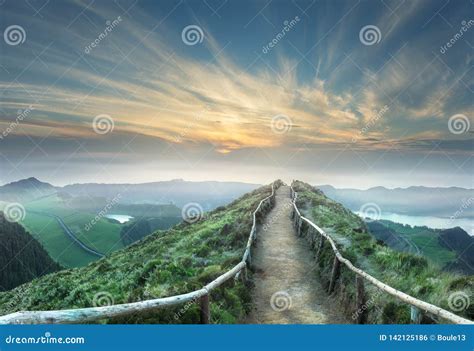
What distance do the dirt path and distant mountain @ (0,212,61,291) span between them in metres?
131

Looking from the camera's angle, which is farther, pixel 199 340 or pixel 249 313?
pixel 249 313

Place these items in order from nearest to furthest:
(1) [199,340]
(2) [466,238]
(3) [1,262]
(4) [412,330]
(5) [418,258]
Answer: (1) [199,340] < (4) [412,330] < (5) [418,258] < (3) [1,262] < (2) [466,238]

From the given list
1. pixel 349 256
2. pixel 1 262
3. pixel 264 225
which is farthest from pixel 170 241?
pixel 1 262

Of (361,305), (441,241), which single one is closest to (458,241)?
(441,241)

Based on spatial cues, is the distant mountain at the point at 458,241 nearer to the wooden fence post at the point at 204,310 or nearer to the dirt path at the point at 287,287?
the dirt path at the point at 287,287

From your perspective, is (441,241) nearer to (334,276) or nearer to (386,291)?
(334,276)

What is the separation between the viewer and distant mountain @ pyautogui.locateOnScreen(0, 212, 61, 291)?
130m

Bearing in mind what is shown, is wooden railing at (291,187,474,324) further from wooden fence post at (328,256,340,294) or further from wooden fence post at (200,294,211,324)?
wooden fence post at (200,294,211,324)

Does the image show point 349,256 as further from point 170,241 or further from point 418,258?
point 170,241

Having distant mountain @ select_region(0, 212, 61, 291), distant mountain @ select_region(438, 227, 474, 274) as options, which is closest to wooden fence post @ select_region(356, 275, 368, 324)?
distant mountain @ select_region(0, 212, 61, 291)

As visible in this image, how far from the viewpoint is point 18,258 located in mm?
139875

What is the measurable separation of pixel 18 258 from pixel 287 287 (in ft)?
499

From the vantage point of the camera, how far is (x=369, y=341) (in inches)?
286

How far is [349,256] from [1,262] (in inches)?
6114
